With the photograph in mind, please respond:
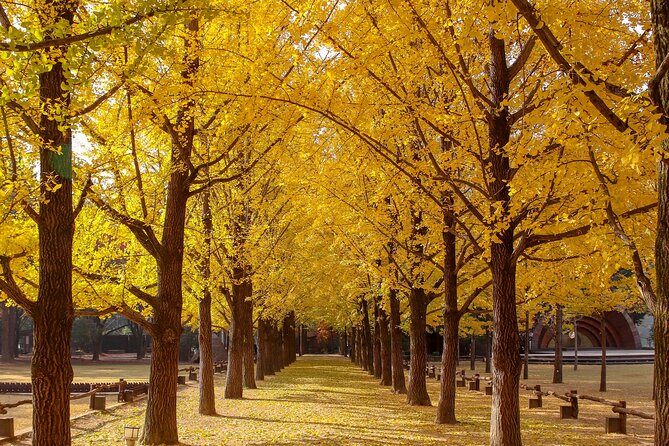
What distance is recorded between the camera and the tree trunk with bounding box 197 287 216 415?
1574 cm

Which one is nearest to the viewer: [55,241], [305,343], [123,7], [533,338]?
[123,7]

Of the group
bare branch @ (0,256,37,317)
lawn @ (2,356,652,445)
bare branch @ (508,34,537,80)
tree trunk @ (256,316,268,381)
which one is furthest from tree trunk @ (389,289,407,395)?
bare branch @ (0,256,37,317)

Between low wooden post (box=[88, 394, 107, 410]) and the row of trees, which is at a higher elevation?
the row of trees

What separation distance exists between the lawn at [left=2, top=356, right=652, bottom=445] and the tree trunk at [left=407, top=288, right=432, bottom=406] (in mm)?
545

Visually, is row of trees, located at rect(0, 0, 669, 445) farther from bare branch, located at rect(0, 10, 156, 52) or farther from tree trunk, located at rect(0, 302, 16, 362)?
tree trunk, located at rect(0, 302, 16, 362)

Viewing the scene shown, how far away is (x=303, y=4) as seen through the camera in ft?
22.2

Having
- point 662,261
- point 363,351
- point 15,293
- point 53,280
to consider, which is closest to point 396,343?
point 15,293

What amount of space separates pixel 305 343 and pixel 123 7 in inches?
3030

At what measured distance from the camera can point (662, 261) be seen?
438cm

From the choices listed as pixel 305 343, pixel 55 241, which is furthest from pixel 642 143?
pixel 305 343

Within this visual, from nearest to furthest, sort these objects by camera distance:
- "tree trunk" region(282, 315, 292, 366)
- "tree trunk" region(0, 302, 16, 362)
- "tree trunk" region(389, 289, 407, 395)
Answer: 1. "tree trunk" region(389, 289, 407, 395)
2. "tree trunk" region(282, 315, 292, 366)
3. "tree trunk" region(0, 302, 16, 362)

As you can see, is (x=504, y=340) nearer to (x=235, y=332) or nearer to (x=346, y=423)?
(x=346, y=423)

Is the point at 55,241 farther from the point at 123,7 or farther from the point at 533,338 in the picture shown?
the point at 533,338

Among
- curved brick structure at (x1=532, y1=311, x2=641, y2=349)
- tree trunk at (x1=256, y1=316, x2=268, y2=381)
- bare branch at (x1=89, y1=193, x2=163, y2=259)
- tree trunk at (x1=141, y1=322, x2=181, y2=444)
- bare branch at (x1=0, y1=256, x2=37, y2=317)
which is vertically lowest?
curved brick structure at (x1=532, y1=311, x2=641, y2=349)
